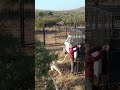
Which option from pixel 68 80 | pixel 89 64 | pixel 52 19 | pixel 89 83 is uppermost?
pixel 52 19

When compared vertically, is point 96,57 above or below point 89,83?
above

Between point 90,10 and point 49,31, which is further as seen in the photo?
point 49,31

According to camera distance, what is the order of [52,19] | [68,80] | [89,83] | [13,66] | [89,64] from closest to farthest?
[13,66], [89,64], [89,83], [68,80], [52,19]

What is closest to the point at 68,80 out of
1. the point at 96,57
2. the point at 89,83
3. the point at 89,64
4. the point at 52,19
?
the point at 89,83

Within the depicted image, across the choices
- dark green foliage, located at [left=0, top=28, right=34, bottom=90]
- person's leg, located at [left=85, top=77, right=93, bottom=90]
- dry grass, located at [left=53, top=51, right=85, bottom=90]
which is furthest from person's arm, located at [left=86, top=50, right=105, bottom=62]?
dry grass, located at [left=53, top=51, right=85, bottom=90]

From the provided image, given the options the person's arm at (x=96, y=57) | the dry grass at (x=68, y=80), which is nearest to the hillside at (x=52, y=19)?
the dry grass at (x=68, y=80)

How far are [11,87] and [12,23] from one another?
58 cm

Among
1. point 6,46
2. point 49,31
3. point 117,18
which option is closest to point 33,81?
point 6,46

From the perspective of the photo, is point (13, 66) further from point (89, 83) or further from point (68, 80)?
point (68, 80)

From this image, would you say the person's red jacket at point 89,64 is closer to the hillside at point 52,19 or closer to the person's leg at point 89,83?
the person's leg at point 89,83

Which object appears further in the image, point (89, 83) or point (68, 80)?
point (68, 80)

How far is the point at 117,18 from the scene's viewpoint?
8.84ft

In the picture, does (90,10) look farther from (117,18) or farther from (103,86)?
(103,86)

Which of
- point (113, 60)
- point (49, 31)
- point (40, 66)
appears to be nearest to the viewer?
point (113, 60)
